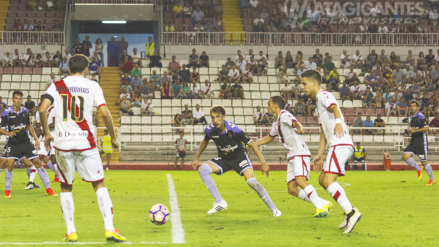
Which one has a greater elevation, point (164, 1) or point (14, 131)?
point (164, 1)

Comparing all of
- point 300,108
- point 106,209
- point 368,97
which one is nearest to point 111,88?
point 300,108

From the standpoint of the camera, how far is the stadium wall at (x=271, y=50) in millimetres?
33062

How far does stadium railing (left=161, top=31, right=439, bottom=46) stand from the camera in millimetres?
33250

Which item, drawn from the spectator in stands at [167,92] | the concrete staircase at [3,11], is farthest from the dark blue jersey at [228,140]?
the concrete staircase at [3,11]

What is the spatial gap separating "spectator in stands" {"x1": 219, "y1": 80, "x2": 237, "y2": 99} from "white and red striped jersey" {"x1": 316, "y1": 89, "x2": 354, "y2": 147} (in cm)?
2075

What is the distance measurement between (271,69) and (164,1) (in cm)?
913

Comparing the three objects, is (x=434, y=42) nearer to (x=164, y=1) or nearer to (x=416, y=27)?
(x=416, y=27)

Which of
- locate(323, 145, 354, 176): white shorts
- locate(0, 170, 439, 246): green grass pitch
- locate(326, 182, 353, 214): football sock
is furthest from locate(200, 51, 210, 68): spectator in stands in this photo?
locate(326, 182, 353, 214): football sock

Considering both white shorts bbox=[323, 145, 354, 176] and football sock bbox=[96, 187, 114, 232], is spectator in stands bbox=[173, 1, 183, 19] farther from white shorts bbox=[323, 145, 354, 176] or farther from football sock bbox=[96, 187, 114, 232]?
football sock bbox=[96, 187, 114, 232]

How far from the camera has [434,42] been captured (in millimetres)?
34688

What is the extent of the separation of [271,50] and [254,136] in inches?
365

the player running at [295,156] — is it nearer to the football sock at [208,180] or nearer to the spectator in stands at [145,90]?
the football sock at [208,180]

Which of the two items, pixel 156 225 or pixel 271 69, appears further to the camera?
pixel 271 69

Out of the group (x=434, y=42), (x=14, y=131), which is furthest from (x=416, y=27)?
(x=14, y=131)
